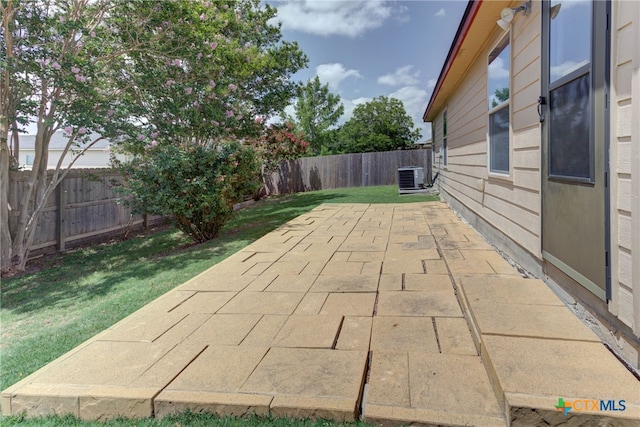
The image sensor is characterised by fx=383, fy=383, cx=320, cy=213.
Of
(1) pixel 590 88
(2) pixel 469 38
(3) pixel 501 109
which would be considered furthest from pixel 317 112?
(1) pixel 590 88

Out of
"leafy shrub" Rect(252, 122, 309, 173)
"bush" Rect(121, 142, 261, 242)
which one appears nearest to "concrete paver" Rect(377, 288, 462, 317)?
"bush" Rect(121, 142, 261, 242)

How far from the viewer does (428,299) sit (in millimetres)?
3016

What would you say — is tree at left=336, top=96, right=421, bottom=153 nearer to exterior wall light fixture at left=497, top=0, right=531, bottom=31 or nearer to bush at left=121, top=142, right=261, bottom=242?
bush at left=121, top=142, right=261, bottom=242

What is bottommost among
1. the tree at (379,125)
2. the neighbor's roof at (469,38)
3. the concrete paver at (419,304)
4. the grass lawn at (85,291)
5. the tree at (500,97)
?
the grass lawn at (85,291)

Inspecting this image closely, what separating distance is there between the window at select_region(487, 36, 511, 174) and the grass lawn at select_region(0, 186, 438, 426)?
3.60 meters

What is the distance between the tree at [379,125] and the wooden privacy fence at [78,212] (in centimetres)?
2529

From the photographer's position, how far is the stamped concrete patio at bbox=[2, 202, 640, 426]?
5.54ft

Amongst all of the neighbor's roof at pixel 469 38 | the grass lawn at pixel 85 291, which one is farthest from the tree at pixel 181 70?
the neighbor's roof at pixel 469 38


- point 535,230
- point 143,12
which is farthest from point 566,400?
point 143,12

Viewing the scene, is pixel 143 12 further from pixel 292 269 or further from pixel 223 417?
pixel 223 417

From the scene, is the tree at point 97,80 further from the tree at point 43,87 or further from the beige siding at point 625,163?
the beige siding at point 625,163

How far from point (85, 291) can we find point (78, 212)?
3481mm

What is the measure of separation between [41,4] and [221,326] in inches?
209

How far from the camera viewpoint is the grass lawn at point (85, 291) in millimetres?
2553
